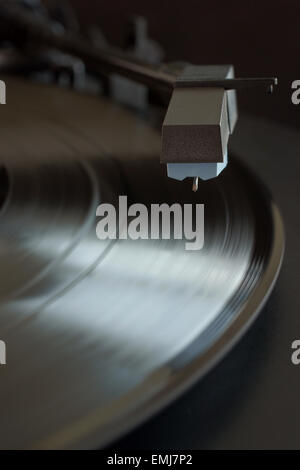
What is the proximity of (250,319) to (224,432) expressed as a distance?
0.23 ft

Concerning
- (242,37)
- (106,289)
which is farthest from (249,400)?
(242,37)

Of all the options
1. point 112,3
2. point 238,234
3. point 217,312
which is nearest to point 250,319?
point 217,312

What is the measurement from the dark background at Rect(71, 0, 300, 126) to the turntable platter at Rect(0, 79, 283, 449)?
34 centimetres

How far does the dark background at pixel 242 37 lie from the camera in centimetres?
93

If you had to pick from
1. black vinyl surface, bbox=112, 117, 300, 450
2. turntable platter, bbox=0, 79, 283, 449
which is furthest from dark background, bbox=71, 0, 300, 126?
black vinyl surface, bbox=112, 117, 300, 450

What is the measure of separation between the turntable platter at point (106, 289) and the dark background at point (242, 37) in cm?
34

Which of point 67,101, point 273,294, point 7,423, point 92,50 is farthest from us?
point 67,101

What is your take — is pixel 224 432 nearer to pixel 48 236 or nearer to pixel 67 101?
pixel 48 236

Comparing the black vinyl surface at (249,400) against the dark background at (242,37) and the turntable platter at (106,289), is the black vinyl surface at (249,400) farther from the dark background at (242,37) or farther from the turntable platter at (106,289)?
the dark background at (242,37)

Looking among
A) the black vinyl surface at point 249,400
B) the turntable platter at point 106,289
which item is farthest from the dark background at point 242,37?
the black vinyl surface at point 249,400

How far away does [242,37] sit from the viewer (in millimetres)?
986

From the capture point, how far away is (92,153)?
676 mm

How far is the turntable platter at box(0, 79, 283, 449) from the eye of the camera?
0.33m

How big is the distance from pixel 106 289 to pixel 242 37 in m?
0.67
